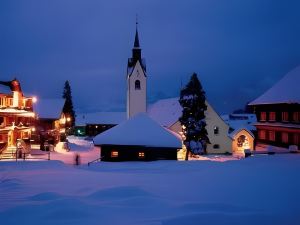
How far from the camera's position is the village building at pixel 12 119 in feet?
130

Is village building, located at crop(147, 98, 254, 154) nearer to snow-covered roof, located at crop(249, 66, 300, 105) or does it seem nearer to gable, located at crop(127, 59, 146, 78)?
snow-covered roof, located at crop(249, 66, 300, 105)

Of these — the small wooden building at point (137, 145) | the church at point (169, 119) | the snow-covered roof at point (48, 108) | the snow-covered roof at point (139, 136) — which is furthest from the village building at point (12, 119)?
the church at point (169, 119)

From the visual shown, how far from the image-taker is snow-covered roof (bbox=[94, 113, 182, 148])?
32688 mm

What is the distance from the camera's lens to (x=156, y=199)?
14.2 m

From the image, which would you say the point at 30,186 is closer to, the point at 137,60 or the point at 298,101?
the point at 298,101

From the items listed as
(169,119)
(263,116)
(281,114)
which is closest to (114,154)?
(169,119)

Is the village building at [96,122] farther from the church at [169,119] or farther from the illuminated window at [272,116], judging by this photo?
the illuminated window at [272,116]

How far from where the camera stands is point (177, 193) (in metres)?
15.6

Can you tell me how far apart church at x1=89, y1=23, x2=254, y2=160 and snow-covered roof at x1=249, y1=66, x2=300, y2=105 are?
5.60 meters

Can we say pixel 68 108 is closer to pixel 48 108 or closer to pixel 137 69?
pixel 48 108

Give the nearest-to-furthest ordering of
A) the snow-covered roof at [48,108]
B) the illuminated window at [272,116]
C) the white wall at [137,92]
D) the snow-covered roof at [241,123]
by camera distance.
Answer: the illuminated window at [272,116], the snow-covered roof at [241,123], the snow-covered roof at [48,108], the white wall at [137,92]

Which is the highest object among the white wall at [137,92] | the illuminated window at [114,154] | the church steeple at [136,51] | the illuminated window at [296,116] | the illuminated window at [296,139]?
the church steeple at [136,51]

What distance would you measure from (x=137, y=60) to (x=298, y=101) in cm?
3135

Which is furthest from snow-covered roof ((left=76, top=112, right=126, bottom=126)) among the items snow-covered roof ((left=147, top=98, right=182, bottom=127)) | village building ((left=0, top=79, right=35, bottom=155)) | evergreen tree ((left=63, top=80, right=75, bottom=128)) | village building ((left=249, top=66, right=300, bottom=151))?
village building ((left=249, top=66, right=300, bottom=151))
